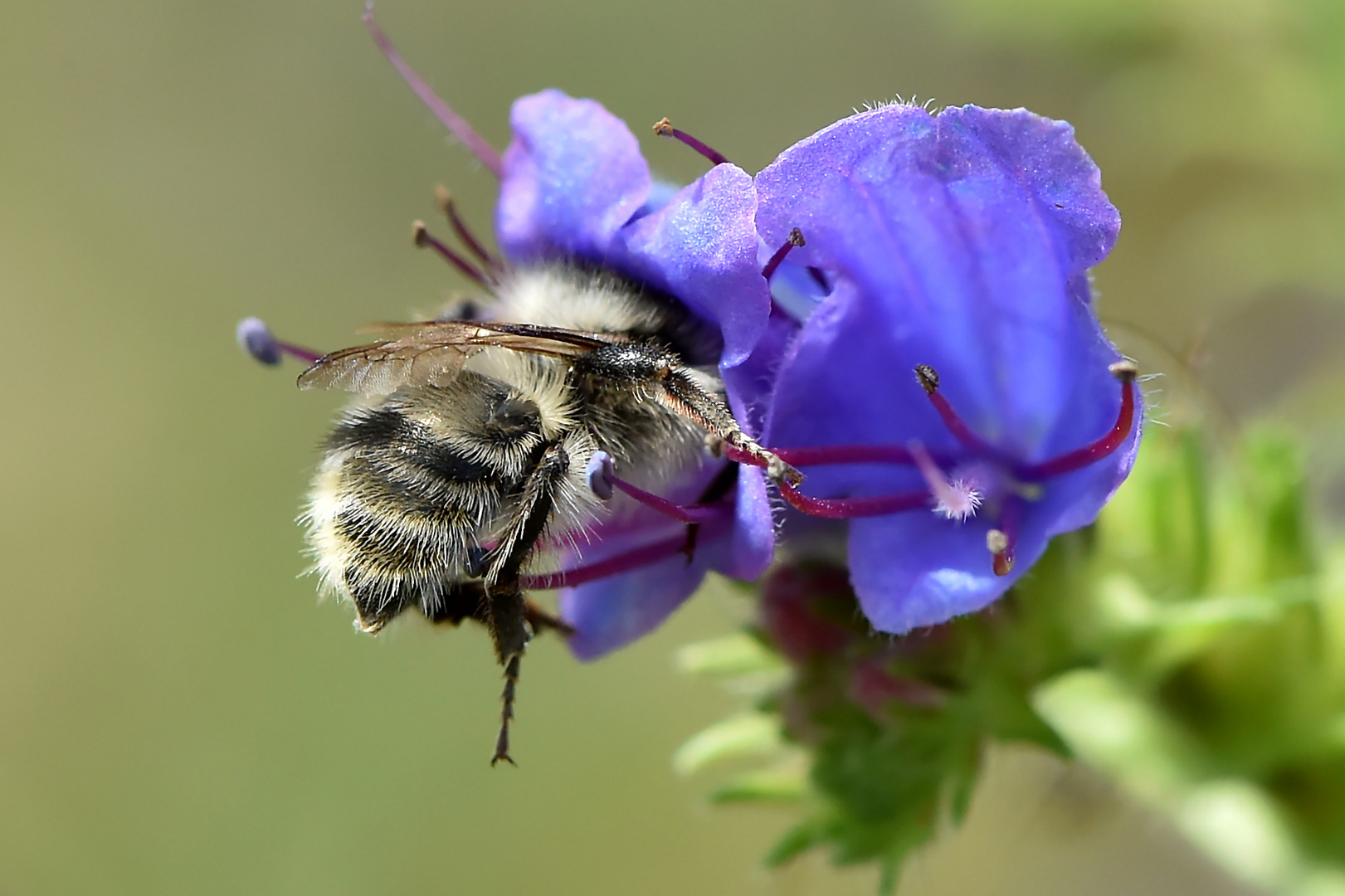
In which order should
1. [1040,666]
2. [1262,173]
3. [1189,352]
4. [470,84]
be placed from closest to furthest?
[1040,666]
[1189,352]
[1262,173]
[470,84]

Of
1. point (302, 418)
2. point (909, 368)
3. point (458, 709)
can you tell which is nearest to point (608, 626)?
point (909, 368)

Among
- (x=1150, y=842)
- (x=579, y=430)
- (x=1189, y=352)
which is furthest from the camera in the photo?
(x=1150, y=842)

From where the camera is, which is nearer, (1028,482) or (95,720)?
(1028,482)

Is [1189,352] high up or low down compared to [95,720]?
A: up

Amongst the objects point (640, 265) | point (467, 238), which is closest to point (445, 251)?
point (467, 238)

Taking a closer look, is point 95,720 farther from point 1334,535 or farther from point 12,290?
point 1334,535

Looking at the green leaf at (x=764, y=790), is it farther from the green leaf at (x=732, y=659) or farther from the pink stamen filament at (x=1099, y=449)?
the pink stamen filament at (x=1099, y=449)

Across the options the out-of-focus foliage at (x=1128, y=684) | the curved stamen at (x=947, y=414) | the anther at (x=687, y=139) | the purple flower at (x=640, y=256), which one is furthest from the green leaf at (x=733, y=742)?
the anther at (x=687, y=139)

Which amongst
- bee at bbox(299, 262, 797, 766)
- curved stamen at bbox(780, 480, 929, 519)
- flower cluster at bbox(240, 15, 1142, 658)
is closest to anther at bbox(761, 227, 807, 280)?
flower cluster at bbox(240, 15, 1142, 658)
